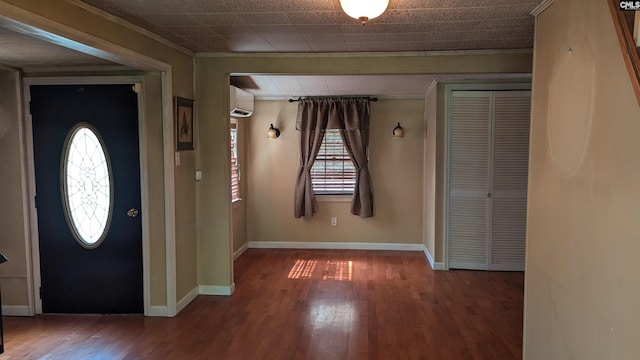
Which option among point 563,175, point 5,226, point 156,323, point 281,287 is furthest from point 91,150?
point 563,175

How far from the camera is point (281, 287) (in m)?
4.72

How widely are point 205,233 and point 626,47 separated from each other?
3628mm

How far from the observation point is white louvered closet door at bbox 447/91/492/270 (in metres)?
5.14

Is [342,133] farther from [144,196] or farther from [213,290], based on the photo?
[144,196]

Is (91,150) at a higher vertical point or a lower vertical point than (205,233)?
higher

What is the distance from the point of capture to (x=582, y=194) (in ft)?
6.76

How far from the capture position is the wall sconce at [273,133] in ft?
20.7

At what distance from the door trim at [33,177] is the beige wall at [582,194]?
2.91 meters

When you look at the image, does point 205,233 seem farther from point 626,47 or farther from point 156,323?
point 626,47

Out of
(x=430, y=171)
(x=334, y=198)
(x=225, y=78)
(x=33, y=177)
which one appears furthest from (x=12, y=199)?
(x=430, y=171)

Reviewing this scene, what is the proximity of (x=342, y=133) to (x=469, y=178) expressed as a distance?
1.87 m

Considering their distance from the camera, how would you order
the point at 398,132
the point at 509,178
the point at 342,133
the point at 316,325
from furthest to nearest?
the point at 342,133 < the point at 398,132 < the point at 509,178 < the point at 316,325

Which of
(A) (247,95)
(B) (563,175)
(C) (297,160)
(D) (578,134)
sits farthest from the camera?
(C) (297,160)

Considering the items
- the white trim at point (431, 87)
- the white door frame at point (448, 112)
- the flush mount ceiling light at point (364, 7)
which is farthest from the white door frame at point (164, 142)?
the white door frame at point (448, 112)
